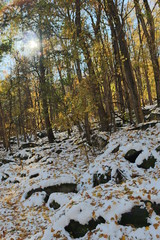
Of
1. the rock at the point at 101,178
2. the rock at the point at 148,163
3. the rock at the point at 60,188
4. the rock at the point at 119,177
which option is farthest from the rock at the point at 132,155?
the rock at the point at 60,188

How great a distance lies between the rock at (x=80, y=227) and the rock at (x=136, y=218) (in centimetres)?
45

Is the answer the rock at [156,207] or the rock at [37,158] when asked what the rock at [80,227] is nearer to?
the rock at [156,207]

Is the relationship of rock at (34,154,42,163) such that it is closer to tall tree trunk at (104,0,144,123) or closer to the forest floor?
the forest floor

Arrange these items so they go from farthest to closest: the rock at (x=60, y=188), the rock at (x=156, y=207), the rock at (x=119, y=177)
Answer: the rock at (x=60, y=188), the rock at (x=119, y=177), the rock at (x=156, y=207)

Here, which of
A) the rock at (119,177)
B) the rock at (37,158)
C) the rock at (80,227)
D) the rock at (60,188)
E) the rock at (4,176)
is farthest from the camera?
the rock at (37,158)

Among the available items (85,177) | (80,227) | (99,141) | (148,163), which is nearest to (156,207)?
(80,227)

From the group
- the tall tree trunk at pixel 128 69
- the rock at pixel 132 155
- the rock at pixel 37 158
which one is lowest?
the rock at pixel 37 158

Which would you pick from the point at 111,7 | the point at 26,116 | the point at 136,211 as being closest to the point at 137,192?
the point at 136,211

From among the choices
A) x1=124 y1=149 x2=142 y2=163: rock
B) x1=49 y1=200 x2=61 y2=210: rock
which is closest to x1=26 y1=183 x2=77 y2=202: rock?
x1=49 y1=200 x2=61 y2=210: rock

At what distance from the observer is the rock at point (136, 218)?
148 inches

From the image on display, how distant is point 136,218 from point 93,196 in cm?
119

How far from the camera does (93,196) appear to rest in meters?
4.70

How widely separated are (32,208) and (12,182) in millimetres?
3947

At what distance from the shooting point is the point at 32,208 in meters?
7.18
